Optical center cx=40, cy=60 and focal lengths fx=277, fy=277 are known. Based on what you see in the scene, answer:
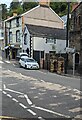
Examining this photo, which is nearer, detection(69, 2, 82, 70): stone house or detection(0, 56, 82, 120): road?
detection(0, 56, 82, 120): road

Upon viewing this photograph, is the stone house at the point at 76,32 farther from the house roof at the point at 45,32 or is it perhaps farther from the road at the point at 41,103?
the road at the point at 41,103

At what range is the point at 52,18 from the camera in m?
55.4

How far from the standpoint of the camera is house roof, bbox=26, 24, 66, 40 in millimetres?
46353

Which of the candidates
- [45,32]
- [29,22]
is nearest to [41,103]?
[45,32]

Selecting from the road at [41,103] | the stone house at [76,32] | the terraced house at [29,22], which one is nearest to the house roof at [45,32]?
the terraced house at [29,22]

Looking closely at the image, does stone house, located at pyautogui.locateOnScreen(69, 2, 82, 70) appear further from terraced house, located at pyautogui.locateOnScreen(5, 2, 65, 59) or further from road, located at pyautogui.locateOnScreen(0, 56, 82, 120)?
road, located at pyautogui.locateOnScreen(0, 56, 82, 120)

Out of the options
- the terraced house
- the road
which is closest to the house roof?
the terraced house

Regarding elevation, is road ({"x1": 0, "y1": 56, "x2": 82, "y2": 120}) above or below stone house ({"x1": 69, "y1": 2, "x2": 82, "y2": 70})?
below

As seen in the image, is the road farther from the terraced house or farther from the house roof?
the terraced house

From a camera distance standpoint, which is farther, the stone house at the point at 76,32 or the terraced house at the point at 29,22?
the terraced house at the point at 29,22

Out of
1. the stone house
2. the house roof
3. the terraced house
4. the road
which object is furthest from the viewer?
the terraced house

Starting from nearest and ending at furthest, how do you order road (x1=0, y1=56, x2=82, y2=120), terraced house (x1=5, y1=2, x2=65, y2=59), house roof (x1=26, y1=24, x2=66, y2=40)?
road (x1=0, y1=56, x2=82, y2=120), house roof (x1=26, y1=24, x2=66, y2=40), terraced house (x1=5, y1=2, x2=65, y2=59)

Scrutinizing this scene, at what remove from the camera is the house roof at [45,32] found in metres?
46.4

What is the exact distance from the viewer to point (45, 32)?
4875 centimetres
